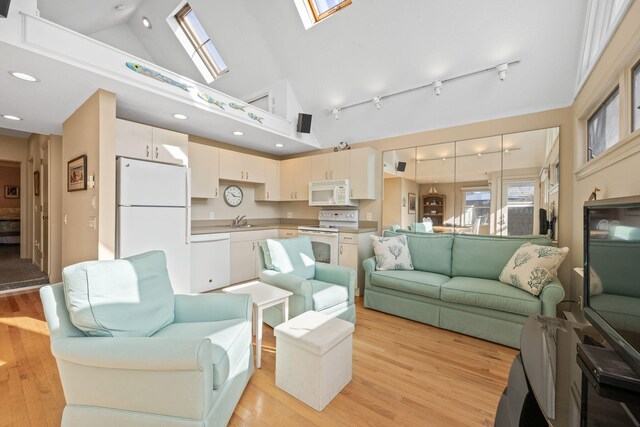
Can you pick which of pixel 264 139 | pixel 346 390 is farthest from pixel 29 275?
pixel 346 390

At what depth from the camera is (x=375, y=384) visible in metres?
1.92

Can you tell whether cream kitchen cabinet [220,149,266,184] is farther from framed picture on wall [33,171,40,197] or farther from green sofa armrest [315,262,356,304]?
framed picture on wall [33,171,40,197]

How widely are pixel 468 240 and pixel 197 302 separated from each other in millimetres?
2924

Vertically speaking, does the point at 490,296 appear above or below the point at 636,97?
below

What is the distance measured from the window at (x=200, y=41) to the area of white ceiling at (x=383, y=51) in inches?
6.7

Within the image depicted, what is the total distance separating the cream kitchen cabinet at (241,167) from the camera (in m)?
A: 4.33

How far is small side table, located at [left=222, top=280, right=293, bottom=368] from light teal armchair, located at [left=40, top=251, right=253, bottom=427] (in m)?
0.40

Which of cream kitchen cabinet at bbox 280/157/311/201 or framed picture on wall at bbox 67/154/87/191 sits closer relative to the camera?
framed picture on wall at bbox 67/154/87/191


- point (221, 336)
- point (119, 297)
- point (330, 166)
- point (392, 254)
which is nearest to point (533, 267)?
point (392, 254)

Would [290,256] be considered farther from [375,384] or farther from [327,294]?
[375,384]

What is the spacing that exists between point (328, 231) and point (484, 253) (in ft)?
6.65

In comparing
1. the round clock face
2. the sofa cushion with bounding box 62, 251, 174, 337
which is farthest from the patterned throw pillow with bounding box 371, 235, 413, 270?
the round clock face

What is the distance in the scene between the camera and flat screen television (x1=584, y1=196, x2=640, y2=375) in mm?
979

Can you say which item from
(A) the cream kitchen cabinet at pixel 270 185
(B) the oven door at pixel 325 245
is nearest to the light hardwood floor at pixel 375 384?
(B) the oven door at pixel 325 245
